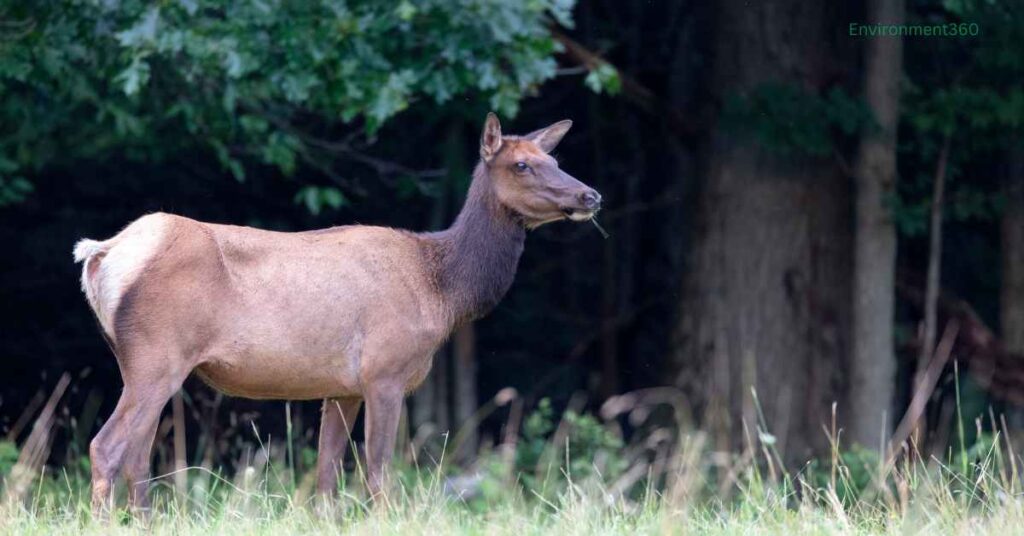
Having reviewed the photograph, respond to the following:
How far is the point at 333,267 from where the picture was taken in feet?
→ 24.2

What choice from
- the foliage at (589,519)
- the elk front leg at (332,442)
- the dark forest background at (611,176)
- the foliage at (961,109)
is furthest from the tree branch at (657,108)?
the foliage at (589,519)

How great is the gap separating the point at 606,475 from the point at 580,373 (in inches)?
211

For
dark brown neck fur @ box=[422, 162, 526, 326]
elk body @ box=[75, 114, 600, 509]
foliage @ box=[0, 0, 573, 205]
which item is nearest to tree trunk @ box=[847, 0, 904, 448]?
foliage @ box=[0, 0, 573, 205]

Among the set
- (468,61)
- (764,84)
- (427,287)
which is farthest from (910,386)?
(427,287)

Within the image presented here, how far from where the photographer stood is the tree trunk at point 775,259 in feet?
40.1

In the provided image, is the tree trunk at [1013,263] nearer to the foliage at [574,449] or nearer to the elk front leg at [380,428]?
the foliage at [574,449]

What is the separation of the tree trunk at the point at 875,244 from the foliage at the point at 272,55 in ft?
9.22

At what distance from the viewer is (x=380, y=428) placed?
7.27 m

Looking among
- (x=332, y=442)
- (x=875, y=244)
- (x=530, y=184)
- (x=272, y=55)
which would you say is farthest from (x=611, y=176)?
(x=332, y=442)

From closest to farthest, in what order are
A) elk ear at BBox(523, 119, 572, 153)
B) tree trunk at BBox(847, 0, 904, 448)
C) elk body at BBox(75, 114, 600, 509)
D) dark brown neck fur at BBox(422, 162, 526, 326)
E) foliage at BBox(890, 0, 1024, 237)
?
elk body at BBox(75, 114, 600, 509) < dark brown neck fur at BBox(422, 162, 526, 326) < elk ear at BBox(523, 119, 572, 153) < foliage at BBox(890, 0, 1024, 237) < tree trunk at BBox(847, 0, 904, 448)

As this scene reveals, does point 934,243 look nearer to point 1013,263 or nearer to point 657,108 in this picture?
point 1013,263

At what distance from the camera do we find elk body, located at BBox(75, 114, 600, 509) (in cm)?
667

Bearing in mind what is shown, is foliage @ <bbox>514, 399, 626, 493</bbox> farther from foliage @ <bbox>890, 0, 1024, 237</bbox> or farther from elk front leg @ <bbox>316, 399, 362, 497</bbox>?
elk front leg @ <bbox>316, 399, 362, 497</bbox>

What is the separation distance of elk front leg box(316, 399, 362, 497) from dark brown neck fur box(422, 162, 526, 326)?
29.0 inches
